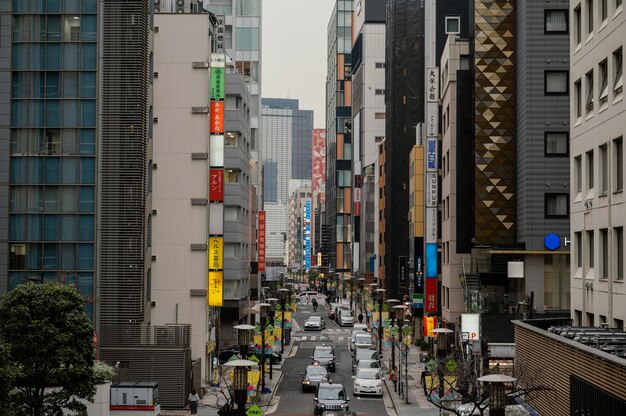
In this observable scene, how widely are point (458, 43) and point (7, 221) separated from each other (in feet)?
112

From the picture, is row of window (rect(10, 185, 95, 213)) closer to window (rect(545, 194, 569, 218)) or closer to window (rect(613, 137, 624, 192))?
window (rect(545, 194, 569, 218))

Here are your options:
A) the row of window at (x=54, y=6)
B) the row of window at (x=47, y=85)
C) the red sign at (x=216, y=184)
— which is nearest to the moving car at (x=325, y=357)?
the red sign at (x=216, y=184)

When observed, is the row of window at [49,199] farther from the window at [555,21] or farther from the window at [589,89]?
the window at [555,21]

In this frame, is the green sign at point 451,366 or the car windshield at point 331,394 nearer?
the green sign at point 451,366

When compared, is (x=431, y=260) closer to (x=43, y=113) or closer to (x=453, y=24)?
(x=453, y=24)

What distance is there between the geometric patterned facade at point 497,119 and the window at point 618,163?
3168cm

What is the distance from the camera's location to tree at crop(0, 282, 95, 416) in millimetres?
36688

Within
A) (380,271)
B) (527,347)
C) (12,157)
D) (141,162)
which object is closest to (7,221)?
(12,157)

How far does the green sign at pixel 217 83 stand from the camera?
67.5m

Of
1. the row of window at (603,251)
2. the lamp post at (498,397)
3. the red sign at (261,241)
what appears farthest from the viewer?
the red sign at (261,241)

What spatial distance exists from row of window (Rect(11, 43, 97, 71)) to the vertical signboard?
1174 centimetres

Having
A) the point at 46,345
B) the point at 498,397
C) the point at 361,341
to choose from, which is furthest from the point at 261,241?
the point at 498,397

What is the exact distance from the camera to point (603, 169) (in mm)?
38000

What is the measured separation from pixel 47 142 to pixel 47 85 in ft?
10.0
